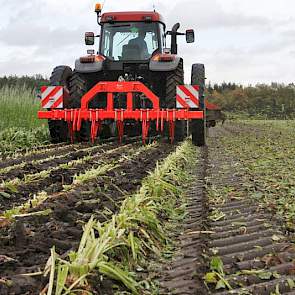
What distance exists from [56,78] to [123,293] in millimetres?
8758

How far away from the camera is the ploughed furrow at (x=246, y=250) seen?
240 centimetres

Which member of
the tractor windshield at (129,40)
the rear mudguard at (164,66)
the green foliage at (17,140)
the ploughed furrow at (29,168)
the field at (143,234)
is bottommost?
the field at (143,234)

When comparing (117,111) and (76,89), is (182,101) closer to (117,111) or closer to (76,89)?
(117,111)

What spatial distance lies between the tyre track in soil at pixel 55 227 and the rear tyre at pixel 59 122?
5437mm

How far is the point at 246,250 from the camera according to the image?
292 cm

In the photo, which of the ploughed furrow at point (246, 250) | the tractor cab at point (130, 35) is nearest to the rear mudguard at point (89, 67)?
the tractor cab at point (130, 35)

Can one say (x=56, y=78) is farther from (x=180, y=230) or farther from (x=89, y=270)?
(x=89, y=270)

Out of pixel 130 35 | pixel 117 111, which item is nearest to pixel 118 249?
pixel 117 111

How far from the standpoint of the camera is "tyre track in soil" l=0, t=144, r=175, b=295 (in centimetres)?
221

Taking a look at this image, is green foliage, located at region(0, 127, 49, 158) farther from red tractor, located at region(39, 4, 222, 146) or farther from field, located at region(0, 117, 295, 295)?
field, located at region(0, 117, 295, 295)

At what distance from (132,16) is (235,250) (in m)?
8.49

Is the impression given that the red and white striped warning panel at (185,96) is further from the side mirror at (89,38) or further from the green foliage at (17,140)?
the green foliage at (17,140)

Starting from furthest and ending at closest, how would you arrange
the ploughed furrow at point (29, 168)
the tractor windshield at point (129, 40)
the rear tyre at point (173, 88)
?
1. the tractor windshield at point (129, 40)
2. the rear tyre at point (173, 88)
3. the ploughed furrow at point (29, 168)

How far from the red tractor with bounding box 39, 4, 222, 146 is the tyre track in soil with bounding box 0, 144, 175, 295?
16.6 feet
